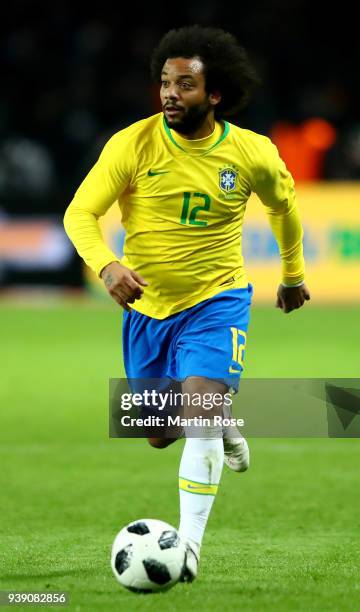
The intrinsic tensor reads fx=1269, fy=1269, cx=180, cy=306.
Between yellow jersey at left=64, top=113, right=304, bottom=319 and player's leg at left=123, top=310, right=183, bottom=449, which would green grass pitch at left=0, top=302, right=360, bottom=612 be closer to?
player's leg at left=123, top=310, right=183, bottom=449

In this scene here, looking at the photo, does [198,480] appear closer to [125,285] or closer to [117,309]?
[125,285]

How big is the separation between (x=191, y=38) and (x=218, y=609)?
226 centimetres

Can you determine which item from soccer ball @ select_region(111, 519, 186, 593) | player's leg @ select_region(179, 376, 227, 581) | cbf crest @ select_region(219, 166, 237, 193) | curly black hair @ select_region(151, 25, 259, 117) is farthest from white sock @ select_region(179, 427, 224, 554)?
curly black hair @ select_region(151, 25, 259, 117)

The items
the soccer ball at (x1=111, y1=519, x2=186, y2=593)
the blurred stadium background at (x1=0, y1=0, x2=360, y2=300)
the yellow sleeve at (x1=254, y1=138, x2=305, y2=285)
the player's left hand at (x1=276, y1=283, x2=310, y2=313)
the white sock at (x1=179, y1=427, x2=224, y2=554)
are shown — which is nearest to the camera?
the soccer ball at (x1=111, y1=519, x2=186, y2=593)

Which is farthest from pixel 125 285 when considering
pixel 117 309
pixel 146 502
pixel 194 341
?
pixel 117 309

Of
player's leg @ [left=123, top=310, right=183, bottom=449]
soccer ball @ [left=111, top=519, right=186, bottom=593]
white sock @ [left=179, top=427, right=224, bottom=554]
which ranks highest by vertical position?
player's leg @ [left=123, top=310, right=183, bottom=449]

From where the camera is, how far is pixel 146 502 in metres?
6.31

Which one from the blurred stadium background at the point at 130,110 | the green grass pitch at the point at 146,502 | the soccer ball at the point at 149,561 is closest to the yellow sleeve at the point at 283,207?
the green grass pitch at the point at 146,502

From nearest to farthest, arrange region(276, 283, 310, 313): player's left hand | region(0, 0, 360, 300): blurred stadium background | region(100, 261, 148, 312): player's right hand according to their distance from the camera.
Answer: region(100, 261, 148, 312): player's right hand
region(276, 283, 310, 313): player's left hand
region(0, 0, 360, 300): blurred stadium background

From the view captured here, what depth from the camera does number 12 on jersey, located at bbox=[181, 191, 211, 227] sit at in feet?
16.6

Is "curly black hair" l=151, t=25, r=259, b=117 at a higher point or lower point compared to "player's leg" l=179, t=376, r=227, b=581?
higher

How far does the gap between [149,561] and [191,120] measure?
1.72 meters

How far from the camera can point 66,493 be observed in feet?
21.5

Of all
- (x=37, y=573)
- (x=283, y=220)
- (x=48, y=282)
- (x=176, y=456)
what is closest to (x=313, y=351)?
(x=176, y=456)
